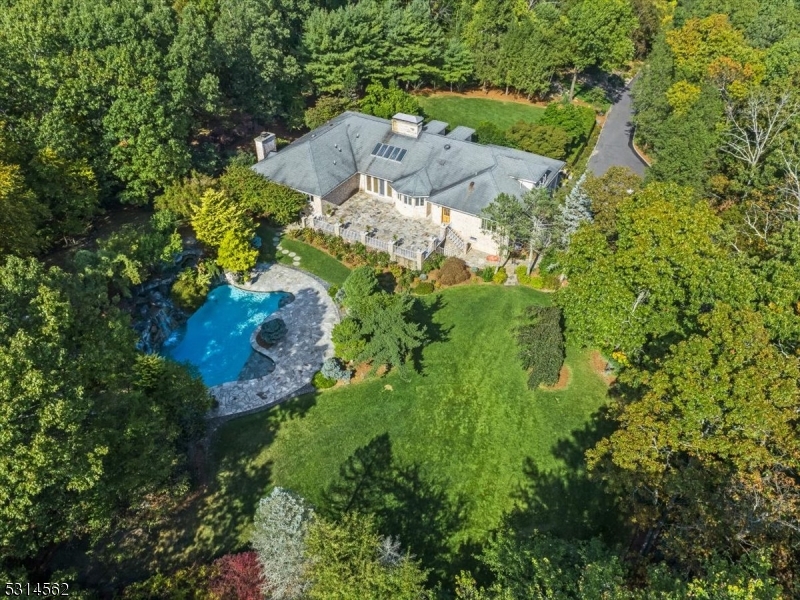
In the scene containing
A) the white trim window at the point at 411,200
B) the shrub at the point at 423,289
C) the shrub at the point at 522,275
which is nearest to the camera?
the shrub at the point at 423,289

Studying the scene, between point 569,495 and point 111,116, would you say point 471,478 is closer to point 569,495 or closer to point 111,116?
point 569,495

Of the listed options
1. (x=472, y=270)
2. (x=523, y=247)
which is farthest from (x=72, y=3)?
(x=523, y=247)

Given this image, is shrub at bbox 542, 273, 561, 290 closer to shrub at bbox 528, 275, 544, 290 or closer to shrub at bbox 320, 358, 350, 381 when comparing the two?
shrub at bbox 528, 275, 544, 290

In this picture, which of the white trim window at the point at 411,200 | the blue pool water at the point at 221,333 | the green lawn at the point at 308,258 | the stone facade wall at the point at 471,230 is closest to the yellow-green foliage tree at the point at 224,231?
the blue pool water at the point at 221,333

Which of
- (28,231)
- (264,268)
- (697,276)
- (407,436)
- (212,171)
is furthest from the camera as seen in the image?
(212,171)

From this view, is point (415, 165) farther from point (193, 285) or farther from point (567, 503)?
point (567, 503)

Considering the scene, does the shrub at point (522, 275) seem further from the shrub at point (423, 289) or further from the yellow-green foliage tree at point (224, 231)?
the yellow-green foliage tree at point (224, 231)

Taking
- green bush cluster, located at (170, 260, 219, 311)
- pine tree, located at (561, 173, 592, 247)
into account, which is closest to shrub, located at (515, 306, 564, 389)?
pine tree, located at (561, 173, 592, 247)
